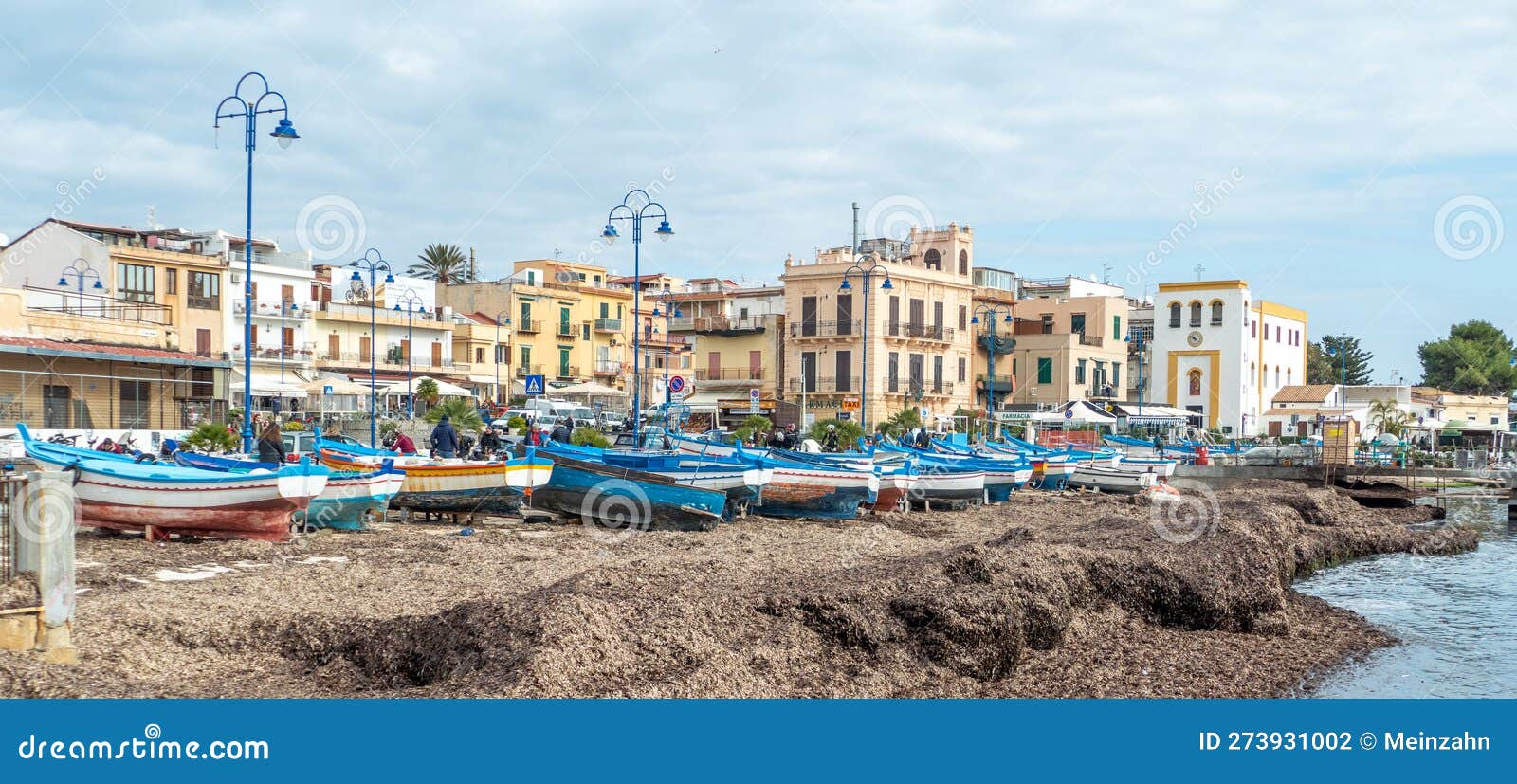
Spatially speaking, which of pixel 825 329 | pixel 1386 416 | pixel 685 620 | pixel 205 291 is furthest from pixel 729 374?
pixel 685 620

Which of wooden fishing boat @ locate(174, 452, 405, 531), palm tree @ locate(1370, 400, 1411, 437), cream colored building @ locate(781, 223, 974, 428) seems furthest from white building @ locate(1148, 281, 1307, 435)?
wooden fishing boat @ locate(174, 452, 405, 531)

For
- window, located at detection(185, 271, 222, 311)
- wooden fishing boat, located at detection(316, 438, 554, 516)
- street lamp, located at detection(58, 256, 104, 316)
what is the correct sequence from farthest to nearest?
window, located at detection(185, 271, 222, 311)
street lamp, located at detection(58, 256, 104, 316)
wooden fishing boat, located at detection(316, 438, 554, 516)

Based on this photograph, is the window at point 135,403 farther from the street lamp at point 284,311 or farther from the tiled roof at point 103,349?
the street lamp at point 284,311

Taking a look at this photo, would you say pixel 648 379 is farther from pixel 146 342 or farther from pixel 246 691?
pixel 246 691

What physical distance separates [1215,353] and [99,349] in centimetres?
6190

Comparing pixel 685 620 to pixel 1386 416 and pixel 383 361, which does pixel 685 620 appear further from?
pixel 1386 416

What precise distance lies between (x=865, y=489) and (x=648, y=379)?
47.4m

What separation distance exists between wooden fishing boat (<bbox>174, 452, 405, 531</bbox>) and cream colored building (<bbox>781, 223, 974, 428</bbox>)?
127 ft

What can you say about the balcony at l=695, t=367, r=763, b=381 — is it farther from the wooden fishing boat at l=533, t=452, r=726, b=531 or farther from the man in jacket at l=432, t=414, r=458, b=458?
the wooden fishing boat at l=533, t=452, r=726, b=531

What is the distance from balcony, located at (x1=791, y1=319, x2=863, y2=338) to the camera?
193 feet

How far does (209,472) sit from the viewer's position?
18141 mm

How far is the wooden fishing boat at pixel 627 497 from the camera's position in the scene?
74.7 ft

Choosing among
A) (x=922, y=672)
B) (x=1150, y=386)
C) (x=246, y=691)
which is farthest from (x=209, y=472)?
(x=1150, y=386)
